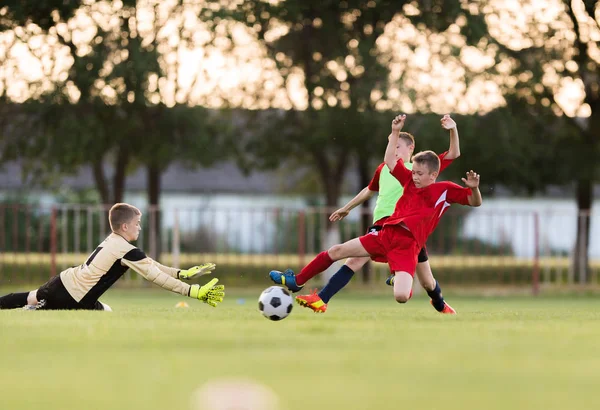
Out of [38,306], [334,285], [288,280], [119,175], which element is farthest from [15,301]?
[119,175]

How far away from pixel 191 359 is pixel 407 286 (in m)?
4.06

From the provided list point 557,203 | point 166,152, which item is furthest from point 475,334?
point 557,203

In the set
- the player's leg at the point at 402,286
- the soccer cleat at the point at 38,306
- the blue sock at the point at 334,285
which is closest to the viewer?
the player's leg at the point at 402,286

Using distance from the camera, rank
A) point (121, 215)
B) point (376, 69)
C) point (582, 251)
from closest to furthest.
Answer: point (121, 215) → point (376, 69) → point (582, 251)

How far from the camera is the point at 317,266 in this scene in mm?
10031

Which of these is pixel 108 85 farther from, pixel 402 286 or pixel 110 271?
pixel 402 286

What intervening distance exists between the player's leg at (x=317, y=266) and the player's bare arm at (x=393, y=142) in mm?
760

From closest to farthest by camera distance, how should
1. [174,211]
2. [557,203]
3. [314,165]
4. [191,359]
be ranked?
[191,359]
[174,211]
[314,165]
[557,203]

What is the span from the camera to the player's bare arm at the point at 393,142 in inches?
364

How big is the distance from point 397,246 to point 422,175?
2.14ft

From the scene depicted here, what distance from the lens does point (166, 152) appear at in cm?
2311

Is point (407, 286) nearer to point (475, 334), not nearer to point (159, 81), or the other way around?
point (475, 334)

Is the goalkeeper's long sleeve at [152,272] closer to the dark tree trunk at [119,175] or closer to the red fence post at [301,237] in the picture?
the red fence post at [301,237]

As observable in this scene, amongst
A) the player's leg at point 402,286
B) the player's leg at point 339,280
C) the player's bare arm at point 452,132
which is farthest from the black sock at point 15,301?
the player's bare arm at point 452,132
